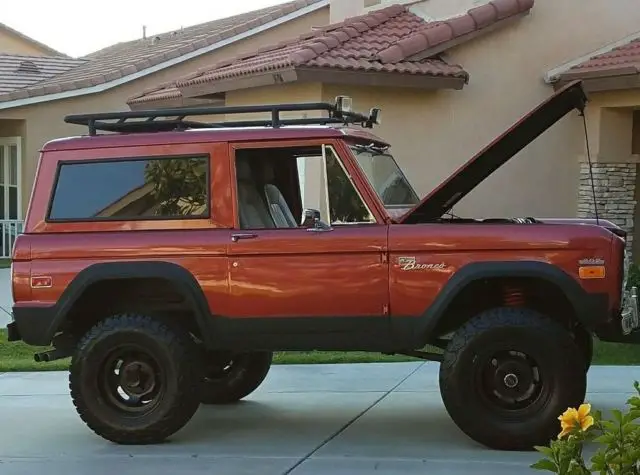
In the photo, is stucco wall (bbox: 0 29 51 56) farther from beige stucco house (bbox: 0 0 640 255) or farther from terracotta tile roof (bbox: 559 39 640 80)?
terracotta tile roof (bbox: 559 39 640 80)

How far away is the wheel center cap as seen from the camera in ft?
20.9

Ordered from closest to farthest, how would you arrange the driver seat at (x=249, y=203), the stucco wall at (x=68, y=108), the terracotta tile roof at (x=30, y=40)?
the driver seat at (x=249, y=203), the stucco wall at (x=68, y=108), the terracotta tile roof at (x=30, y=40)

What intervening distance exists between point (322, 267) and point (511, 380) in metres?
1.42

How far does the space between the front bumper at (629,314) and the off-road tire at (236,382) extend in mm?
2969

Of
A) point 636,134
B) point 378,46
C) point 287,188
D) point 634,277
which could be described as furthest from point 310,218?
point 636,134

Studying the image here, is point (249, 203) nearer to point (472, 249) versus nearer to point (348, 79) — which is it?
point (472, 249)

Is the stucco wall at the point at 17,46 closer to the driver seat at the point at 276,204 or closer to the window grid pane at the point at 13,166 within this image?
the window grid pane at the point at 13,166

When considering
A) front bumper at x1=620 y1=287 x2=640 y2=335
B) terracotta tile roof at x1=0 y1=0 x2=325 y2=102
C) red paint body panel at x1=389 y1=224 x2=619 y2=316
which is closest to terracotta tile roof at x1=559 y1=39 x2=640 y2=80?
front bumper at x1=620 y1=287 x2=640 y2=335

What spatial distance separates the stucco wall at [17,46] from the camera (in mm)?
35312

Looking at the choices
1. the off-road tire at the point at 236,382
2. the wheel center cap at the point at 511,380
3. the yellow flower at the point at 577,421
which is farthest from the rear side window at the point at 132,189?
the yellow flower at the point at 577,421

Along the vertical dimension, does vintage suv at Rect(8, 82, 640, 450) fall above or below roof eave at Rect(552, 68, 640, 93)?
below

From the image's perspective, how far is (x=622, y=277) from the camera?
634 centimetres

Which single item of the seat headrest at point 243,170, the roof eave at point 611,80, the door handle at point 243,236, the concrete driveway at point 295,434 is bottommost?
the concrete driveway at point 295,434

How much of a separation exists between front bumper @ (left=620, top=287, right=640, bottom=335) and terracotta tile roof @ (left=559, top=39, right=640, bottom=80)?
6348 millimetres
